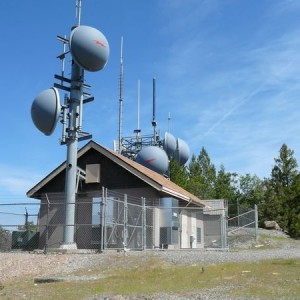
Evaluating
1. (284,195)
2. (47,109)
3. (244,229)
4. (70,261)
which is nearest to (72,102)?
(47,109)

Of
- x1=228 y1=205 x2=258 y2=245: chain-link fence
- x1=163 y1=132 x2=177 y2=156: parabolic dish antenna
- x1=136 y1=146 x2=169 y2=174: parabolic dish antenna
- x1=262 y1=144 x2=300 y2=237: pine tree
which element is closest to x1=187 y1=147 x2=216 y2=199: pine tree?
x1=262 y1=144 x2=300 y2=237: pine tree

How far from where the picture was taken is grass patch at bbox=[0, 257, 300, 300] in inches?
408

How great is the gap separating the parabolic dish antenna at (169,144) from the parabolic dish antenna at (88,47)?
1560 cm

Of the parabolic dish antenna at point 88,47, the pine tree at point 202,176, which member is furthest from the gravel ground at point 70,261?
the pine tree at point 202,176

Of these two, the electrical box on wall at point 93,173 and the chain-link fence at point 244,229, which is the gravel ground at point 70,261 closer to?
the electrical box on wall at point 93,173

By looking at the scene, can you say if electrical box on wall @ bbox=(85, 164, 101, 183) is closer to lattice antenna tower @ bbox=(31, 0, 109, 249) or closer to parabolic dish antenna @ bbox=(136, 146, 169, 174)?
lattice antenna tower @ bbox=(31, 0, 109, 249)

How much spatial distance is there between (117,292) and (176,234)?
14.5m

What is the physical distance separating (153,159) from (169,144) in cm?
618

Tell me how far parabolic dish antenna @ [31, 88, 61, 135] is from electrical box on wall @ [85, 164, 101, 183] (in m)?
3.56

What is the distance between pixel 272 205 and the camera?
51469 millimetres

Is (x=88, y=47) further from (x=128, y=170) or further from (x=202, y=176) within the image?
(x=202, y=176)

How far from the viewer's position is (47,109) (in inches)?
898

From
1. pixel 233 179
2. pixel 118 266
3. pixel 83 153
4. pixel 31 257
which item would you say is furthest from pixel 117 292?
pixel 233 179

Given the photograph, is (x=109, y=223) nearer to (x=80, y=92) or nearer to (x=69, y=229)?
(x=69, y=229)
